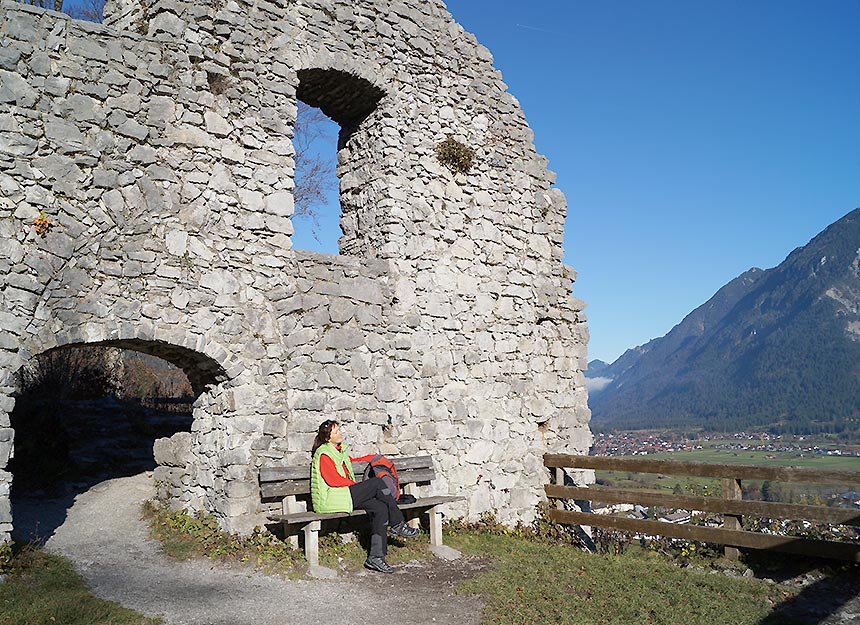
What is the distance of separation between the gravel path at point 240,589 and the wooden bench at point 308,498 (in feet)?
1.57

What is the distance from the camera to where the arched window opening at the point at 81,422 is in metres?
7.41

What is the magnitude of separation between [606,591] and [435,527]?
2025 mm

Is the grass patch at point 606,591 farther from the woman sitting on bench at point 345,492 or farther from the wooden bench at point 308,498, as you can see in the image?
the woman sitting on bench at point 345,492

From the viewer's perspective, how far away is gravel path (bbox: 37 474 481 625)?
5188 millimetres

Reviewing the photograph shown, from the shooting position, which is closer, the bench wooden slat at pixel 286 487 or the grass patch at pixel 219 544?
the grass patch at pixel 219 544

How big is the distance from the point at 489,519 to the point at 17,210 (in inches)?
249

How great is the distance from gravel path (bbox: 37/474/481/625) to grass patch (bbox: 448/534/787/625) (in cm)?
35

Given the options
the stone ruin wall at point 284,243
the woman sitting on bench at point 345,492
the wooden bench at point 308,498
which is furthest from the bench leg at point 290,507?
the stone ruin wall at point 284,243

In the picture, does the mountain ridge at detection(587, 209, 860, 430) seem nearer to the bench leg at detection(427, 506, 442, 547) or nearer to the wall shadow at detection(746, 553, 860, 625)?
the wall shadow at detection(746, 553, 860, 625)

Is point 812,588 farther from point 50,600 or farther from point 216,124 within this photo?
point 216,124

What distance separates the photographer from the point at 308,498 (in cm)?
696

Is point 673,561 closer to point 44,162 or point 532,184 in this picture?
point 532,184

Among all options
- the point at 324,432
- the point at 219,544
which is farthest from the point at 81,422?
the point at 324,432

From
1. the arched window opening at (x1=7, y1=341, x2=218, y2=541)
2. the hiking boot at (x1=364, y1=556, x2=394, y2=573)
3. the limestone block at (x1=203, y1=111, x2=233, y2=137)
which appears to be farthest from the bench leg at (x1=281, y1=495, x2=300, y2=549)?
the limestone block at (x1=203, y1=111, x2=233, y2=137)
